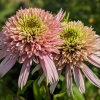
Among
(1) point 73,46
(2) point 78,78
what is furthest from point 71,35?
(2) point 78,78

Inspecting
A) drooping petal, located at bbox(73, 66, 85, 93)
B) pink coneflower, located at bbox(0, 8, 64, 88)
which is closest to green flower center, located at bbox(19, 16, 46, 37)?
pink coneflower, located at bbox(0, 8, 64, 88)

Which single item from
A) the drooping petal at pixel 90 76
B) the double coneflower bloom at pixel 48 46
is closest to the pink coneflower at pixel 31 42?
the double coneflower bloom at pixel 48 46

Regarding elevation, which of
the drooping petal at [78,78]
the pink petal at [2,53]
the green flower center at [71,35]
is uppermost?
the green flower center at [71,35]

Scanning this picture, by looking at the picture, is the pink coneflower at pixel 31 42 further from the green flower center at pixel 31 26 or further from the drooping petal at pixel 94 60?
the drooping petal at pixel 94 60

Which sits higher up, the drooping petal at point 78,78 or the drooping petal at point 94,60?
the drooping petal at point 94,60

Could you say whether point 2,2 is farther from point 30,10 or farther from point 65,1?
point 30,10

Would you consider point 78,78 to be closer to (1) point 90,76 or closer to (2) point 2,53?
(1) point 90,76
